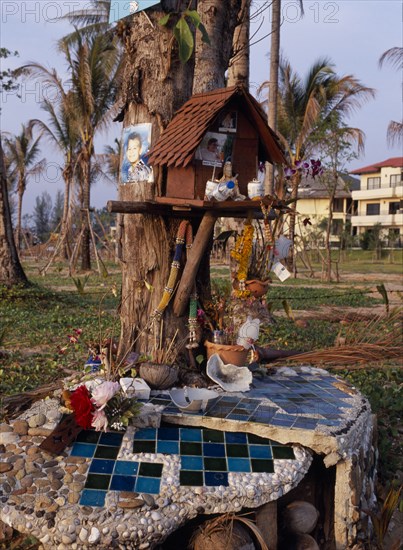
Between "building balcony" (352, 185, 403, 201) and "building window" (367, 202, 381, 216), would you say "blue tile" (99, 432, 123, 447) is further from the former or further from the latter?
"building window" (367, 202, 381, 216)

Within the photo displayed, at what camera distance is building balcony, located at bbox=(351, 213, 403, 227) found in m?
44.6

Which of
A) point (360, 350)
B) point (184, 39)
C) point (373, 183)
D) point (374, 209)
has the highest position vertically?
point (373, 183)

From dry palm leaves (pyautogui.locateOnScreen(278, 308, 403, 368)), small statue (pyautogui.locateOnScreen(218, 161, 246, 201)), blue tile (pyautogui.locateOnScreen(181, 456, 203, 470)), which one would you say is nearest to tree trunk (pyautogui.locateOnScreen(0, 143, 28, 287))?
dry palm leaves (pyautogui.locateOnScreen(278, 308, 403, 368))

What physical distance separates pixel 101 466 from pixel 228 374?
46.8 inches

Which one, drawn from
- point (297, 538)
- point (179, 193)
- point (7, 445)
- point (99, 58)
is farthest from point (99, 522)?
point (99, 58)

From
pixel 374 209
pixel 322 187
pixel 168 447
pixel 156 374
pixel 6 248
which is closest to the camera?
pixel 168 447

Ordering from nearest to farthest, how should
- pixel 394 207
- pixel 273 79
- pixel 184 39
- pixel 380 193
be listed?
pixel 184 39 → pixel 273 79 → pixel 380 193 → pixel 394 207

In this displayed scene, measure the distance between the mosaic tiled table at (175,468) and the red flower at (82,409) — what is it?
0.10 metres

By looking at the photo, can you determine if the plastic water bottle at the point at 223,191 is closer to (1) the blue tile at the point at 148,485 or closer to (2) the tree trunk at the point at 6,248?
(1) the blue tile at the point at 148,485

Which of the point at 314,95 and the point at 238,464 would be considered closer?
the point at 238,464

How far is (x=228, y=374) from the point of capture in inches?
151

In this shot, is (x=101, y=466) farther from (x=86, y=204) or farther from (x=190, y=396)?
(x=86, y=204)

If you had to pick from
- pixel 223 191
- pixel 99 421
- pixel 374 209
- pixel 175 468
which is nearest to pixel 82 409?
pixel 99 421

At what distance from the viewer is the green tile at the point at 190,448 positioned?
3018mm
